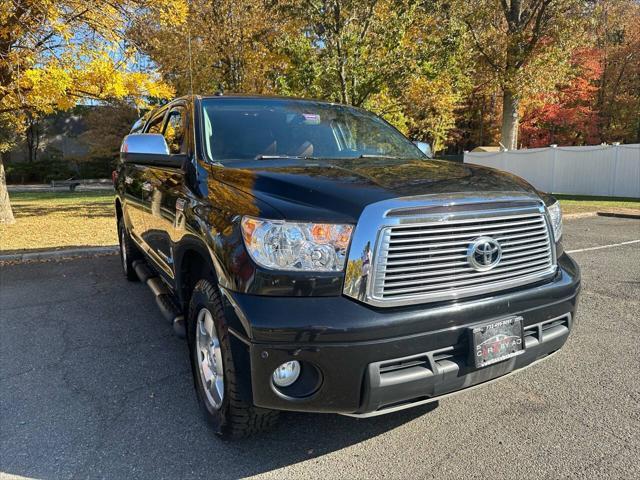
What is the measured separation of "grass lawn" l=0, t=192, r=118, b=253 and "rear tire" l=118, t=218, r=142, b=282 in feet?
7.47

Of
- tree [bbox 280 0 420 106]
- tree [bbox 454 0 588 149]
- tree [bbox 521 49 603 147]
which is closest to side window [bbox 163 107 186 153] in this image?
tree [bbox 280 0 420 106]

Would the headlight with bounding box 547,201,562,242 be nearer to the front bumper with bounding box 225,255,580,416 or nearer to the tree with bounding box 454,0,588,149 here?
the front bumper with bounding box 225,255,580,416

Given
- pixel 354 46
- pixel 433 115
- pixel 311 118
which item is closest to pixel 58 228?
pixel 354 46

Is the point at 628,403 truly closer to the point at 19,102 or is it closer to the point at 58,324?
the point at 58,324

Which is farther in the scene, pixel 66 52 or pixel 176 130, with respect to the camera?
pixel 66 52

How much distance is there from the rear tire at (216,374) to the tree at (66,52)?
7.40 meters

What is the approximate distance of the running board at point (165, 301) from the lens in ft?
10.3

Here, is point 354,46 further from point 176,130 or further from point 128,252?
point 176,130

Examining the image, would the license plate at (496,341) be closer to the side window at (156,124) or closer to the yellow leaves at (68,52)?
the side window at (156,124)

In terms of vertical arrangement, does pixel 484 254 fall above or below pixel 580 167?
above

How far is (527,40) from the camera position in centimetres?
1834

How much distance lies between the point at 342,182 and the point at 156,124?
3.15 meters

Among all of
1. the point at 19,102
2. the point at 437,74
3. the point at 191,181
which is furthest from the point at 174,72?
the point at 191,181

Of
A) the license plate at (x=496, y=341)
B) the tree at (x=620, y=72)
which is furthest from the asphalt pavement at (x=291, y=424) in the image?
the tree at (x=620, y=72)
